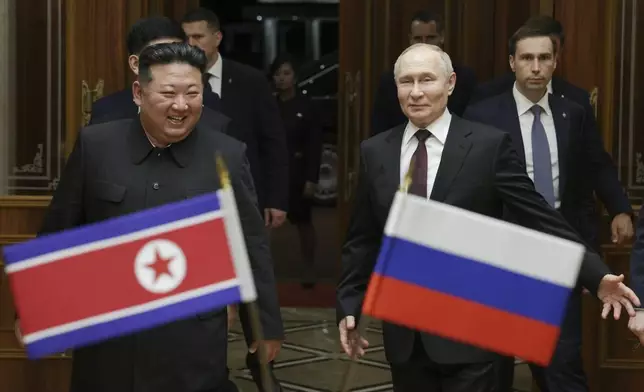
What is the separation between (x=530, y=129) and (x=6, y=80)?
226cm

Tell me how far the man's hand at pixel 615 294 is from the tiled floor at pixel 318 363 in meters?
2.33

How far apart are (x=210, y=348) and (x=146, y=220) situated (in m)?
0.47

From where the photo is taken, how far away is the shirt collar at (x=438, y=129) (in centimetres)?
355

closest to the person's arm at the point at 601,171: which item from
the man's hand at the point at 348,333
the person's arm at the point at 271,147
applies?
the person's arm at the point at 271,147

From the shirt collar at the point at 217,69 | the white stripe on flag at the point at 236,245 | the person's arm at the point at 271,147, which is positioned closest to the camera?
the white stripe on flag at the point at 236,245

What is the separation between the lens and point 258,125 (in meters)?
5.64

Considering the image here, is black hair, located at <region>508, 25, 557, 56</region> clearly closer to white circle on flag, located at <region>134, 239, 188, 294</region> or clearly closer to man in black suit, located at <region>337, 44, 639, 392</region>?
man in black suit, located at <region>337, 44, 639, 392</region>

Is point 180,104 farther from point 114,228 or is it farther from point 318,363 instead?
point 318,363

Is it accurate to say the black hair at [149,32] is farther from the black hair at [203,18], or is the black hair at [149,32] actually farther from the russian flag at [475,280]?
the russian flag at [475,280]

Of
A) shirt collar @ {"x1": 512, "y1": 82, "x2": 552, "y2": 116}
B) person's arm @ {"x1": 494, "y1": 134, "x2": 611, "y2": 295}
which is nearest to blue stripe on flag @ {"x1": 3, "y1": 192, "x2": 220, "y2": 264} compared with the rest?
person's arm @ {"x1": 494, "y1": 134, "x2": 611, "y2": 295}

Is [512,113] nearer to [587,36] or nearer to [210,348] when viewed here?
[587,36]

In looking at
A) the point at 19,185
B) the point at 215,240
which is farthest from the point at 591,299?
the point at 215,240

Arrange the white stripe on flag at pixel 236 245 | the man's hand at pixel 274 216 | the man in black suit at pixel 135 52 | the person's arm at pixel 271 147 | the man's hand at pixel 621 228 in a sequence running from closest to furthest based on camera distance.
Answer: the white stripe on flag at pixel 236 245 → the man in black suit at pixel 135 52 → the man's hand at pixel 621 228 → the person's arm at pixel 271 147 → the man's hand at pixel 274 216

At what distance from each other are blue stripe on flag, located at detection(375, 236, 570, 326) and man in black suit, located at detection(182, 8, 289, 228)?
8.85 feet
